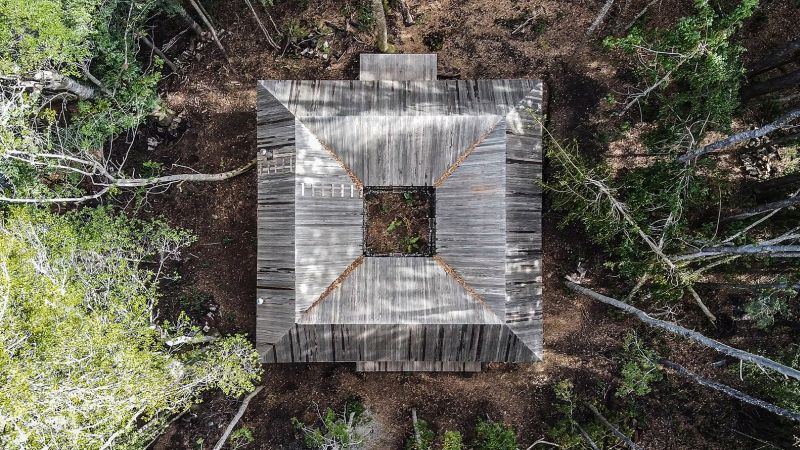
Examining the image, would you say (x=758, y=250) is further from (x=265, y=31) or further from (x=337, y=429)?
(x=265, y=31)

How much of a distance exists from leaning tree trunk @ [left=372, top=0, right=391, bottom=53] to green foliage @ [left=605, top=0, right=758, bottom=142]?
268 inches

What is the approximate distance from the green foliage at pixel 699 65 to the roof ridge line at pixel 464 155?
363cm

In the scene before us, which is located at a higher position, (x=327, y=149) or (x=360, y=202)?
(x=327, y=149)

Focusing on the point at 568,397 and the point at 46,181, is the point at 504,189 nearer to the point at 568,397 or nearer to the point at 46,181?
the point at 568,397

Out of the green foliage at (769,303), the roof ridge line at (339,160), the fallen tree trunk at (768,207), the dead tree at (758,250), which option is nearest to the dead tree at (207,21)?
the roof ridge line at (339,160)

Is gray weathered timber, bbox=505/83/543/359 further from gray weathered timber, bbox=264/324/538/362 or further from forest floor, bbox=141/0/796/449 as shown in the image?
forest floor, bbox=141/0/796/449

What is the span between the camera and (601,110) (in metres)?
16.7

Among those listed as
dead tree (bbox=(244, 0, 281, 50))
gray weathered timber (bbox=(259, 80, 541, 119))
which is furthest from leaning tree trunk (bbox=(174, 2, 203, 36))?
gray weathered timber (bbox=(259, 80, 541, 119))

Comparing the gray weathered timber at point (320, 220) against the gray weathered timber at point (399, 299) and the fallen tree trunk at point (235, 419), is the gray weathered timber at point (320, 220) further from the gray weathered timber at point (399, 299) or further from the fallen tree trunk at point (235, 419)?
the fallen tree trunk at point (235, 419)

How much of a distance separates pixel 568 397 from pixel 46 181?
19.0m

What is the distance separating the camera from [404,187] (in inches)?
580

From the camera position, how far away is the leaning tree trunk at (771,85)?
14.6 metres

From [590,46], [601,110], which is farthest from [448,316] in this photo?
[590,46]

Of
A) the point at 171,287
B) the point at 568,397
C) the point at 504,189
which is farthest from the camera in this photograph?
the point at 171,287
